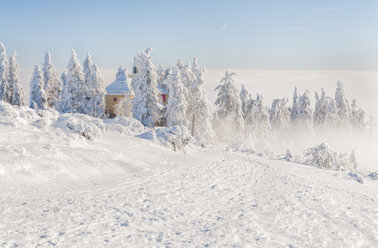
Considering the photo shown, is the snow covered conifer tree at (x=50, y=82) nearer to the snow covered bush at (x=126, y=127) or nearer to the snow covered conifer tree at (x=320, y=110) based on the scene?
the snow covered bush at (x=126, y=127)

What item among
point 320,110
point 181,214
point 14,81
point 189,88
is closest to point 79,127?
point 181,214

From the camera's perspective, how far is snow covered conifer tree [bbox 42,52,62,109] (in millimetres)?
49125

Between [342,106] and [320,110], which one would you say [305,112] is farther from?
[342,106]

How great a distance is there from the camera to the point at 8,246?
5535 mm

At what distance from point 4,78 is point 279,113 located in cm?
4680

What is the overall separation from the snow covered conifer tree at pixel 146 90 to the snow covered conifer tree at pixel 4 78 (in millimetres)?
25641

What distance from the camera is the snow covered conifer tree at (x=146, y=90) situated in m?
34.0

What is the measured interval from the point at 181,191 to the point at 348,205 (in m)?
5.88

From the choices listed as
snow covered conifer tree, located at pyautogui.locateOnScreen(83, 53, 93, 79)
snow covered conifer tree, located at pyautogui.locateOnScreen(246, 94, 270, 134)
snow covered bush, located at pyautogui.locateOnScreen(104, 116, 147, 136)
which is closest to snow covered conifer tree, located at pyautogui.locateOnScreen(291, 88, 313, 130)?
snow covered conifer tree, located at pyautogui.locateOnScreen(246, 94, 270, 134)

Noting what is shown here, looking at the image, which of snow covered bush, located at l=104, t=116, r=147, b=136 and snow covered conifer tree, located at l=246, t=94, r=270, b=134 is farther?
snow covered conifer tree, located at l=246, t=94, r=270, b=134

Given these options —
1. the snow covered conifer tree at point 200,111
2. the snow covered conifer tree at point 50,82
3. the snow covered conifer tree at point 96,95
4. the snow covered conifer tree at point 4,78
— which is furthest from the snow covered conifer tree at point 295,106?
the snow covered conifer tree at point 4,78

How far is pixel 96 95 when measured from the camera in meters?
43.6

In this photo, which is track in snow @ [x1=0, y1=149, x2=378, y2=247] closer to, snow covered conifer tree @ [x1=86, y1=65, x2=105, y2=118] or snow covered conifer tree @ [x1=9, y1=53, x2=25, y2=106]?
snow covered conifer tree @ [x1=86, y1=65, x2=105, y2=118]

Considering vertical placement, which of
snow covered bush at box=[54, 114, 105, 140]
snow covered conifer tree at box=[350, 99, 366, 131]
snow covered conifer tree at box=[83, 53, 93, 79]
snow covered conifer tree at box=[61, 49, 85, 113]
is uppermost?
snow covered conifer tree at box=[83, 53, 93, 79]
